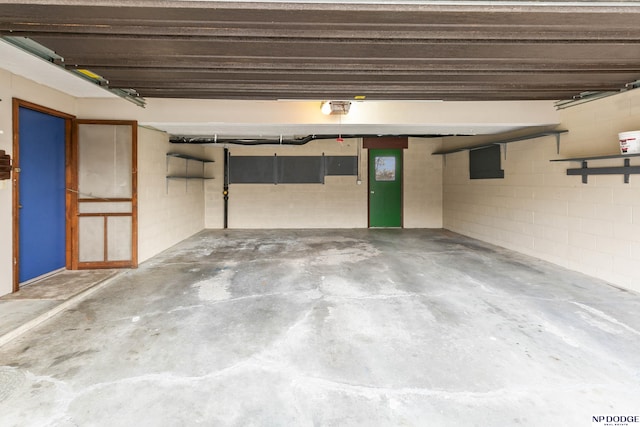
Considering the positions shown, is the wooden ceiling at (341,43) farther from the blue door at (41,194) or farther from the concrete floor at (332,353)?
the concrete floor at (332,353)

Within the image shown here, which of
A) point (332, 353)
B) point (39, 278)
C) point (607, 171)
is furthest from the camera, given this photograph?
point (39, 278)

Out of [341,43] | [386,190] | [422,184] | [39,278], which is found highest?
[341,43]

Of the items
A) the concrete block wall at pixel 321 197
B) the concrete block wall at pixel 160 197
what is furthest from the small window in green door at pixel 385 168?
→ the concrete block wall at pixel 160 197

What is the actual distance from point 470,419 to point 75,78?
4.59 metres

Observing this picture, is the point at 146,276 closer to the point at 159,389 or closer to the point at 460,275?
the point at 159,389

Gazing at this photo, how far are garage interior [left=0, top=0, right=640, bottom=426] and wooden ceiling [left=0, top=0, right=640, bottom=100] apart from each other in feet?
0.07

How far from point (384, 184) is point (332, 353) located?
690 cm

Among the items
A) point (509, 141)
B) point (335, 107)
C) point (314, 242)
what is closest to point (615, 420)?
point (335, 107)

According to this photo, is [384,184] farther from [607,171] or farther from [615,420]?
[615,420]

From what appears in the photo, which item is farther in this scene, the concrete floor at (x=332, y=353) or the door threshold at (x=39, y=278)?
the door threshold at (x=39, y=278)

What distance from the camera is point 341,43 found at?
2438 mm

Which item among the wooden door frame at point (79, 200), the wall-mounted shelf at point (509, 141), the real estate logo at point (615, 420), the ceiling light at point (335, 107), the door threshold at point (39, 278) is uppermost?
the ceiling light at point (335, 107)

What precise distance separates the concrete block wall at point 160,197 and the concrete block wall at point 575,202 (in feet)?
19.9

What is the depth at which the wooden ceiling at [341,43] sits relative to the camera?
1.96 meters
